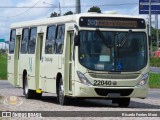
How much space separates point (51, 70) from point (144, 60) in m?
3.59

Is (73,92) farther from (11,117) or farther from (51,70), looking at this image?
(11,117)

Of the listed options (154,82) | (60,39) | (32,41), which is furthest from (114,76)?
(154,82)

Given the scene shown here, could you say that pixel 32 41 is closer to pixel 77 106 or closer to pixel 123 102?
pixel 123 102

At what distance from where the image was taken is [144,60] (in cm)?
2247

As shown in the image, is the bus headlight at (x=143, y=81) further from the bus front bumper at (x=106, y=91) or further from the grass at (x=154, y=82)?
the grass at (x=154, y=82)

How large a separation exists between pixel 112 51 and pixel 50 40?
10.6 ft

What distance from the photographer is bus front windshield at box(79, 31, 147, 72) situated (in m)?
22.0

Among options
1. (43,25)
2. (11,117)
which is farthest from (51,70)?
(11,117)

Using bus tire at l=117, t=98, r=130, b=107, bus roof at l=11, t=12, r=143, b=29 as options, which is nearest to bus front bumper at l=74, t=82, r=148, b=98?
bus tire at l=117, t=98, r=130, b=107

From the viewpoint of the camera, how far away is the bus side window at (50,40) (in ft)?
80.0

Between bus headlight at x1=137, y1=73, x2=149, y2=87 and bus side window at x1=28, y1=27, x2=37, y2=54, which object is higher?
bus side window at x1=28, y1=27, x2=37, y2=54

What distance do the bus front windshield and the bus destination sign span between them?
0.77 feet

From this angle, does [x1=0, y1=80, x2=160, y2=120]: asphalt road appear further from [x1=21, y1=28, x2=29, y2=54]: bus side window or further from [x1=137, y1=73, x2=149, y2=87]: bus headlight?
[x1=21, y1=28, x2=29, y2=54]: bus side window

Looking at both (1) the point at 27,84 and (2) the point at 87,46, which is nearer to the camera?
(2) the point at 87,46
